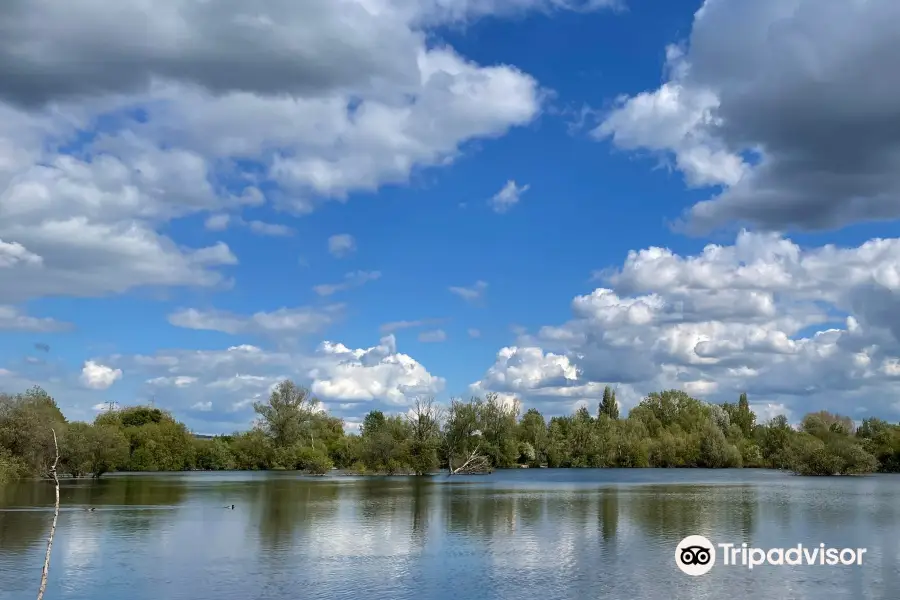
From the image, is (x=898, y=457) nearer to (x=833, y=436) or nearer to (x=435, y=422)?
(x=833, y=436)

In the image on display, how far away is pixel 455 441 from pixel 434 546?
87.2m

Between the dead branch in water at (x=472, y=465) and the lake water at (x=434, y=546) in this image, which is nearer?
the lake water at (x=434, y=546)

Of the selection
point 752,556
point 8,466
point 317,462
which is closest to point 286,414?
point 317,462

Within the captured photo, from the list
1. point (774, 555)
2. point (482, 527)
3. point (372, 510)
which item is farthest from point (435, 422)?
point (774, 555)

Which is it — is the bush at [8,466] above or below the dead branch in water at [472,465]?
above

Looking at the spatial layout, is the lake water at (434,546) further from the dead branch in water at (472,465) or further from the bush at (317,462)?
the bush at (317,462)

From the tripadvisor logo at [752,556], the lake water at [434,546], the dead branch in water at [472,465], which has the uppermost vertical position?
the tripadvisor logo at [752,556]

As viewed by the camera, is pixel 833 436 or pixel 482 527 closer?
pixel 482 527

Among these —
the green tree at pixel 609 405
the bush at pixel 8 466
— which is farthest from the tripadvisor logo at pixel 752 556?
the green tree at pixel 609 405

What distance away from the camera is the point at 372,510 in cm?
5584

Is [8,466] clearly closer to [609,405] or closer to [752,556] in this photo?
[752,556]

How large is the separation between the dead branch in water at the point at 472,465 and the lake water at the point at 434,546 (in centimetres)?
5763

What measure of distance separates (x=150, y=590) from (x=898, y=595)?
2482 cm

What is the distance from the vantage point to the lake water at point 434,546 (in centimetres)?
2653
